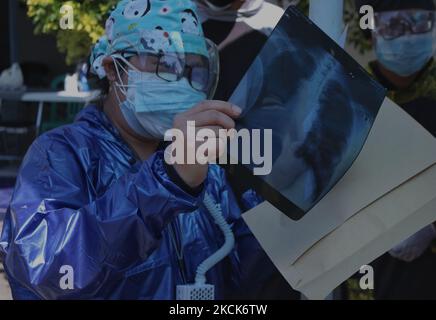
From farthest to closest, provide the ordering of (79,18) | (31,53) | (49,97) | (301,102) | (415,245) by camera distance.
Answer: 1. (31,53)
2. (49,97)
3. (79,18)
4. (415,245)
5. (301,102)

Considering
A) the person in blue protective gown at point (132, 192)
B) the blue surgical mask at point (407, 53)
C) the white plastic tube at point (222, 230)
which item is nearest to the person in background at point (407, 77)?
the blue surgical mask at point (407, 53)

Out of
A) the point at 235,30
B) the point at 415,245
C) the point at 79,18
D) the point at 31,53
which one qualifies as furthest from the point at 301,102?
the point at 31,53

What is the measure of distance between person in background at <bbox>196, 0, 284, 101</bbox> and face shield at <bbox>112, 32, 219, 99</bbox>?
1282 millimetres

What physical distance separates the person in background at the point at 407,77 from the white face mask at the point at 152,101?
0.84m

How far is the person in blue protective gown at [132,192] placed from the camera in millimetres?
1146

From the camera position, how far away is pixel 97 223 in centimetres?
115

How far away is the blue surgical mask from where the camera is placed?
7.44 ft

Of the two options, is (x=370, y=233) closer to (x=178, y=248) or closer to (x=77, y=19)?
(x=178, y=248)

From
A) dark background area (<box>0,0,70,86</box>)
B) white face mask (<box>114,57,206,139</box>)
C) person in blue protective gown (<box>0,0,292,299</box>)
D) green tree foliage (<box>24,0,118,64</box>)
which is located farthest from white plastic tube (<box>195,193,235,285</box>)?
dark background area (<box>0,0,70,86</box>)

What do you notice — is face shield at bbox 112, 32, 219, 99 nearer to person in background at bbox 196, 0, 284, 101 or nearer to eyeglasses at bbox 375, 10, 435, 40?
eyeglasses at bbox 375, 10, 435, 40

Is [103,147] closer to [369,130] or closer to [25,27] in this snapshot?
[369,130]

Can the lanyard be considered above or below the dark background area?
above

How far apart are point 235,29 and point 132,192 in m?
1.88

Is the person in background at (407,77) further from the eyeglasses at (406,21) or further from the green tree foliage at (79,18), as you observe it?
the green tree foliage at (79,18)
